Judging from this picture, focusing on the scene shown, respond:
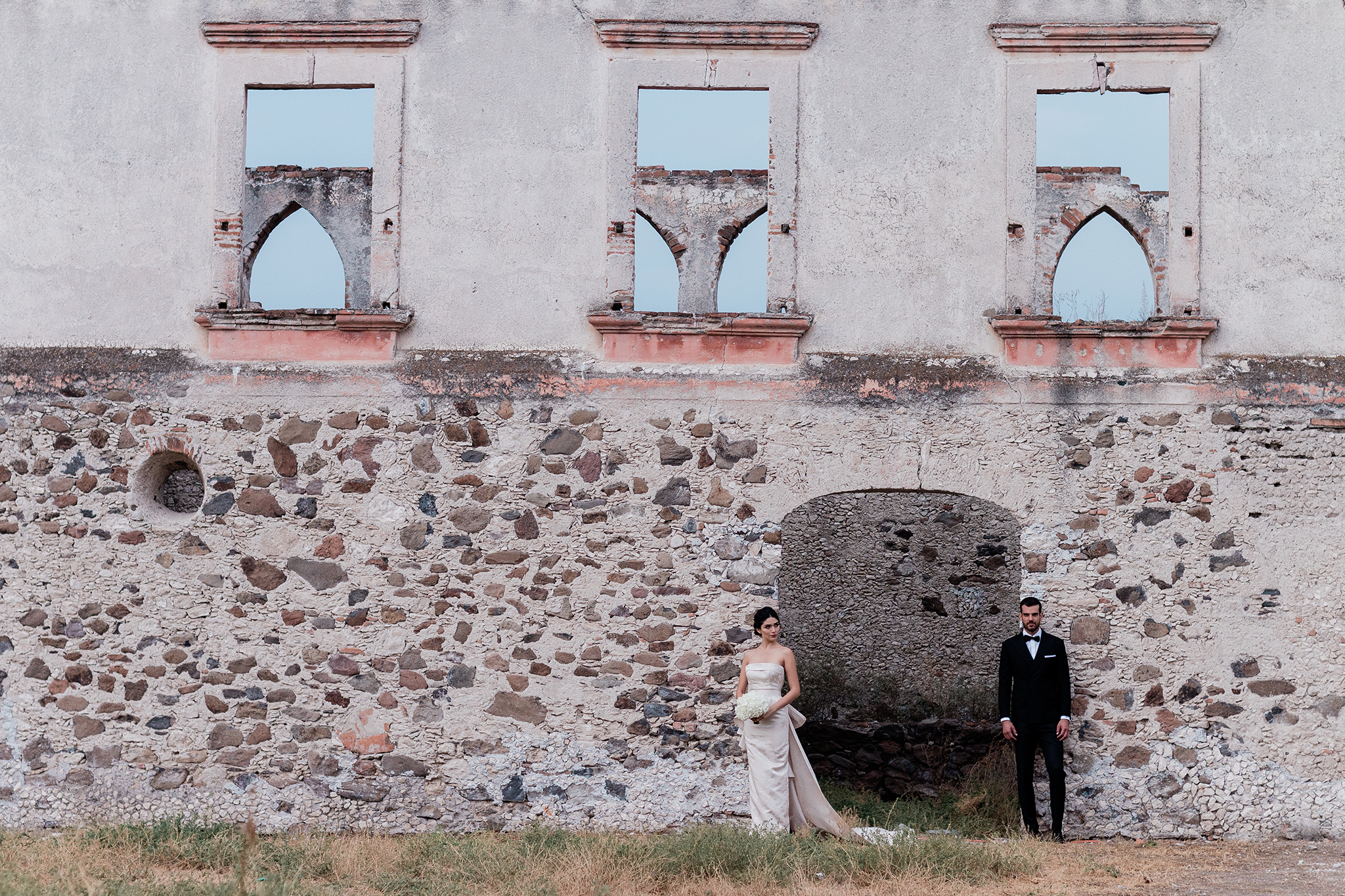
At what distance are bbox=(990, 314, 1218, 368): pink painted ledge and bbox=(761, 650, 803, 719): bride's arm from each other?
253 centimetres

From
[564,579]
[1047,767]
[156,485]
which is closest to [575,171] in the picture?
[564,579]

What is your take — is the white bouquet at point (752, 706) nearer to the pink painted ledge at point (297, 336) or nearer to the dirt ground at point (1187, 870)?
the dirt ground at point (1187, 870)

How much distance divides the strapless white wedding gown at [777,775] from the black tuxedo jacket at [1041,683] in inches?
53.3

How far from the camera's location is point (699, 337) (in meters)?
8.19

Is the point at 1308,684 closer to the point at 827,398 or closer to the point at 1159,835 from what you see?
the point at 1159,835

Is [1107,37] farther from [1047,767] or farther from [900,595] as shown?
[900,595]

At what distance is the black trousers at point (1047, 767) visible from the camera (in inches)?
302

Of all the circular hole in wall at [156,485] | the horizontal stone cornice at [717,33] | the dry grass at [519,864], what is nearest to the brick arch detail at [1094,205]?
the horizontal stone cornice at [717,33]

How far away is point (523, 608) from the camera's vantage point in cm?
802

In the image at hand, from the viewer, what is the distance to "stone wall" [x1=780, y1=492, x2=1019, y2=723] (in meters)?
13.6

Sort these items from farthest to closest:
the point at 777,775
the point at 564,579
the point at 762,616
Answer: the point at 564,579, the point at 762,616, the point at 777,775

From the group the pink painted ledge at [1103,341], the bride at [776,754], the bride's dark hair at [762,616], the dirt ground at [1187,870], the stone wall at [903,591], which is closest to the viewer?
the dirt ground at [1187,870]

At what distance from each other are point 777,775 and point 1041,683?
1.80 meters

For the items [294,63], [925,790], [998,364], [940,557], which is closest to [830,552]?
[940,557]
